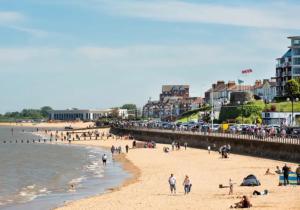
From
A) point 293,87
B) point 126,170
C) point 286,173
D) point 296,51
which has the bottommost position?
point 126,170

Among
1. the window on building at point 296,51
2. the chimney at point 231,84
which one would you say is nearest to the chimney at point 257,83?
the chimney at point 231,84

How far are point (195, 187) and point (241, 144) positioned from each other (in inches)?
1030

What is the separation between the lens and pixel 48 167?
63875mm

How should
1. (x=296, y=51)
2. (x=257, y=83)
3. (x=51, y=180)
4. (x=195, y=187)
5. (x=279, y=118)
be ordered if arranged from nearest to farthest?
1. (x=195, y=187)
2. (x=51, y=180)
3. (x=279, y=118)
4. (x=296, y=51)
5. (x=257, y=83)

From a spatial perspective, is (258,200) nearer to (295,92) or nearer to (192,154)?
(192,154)

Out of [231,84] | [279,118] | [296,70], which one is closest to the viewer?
[279,118]

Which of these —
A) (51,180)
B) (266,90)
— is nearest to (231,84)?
(266,90)

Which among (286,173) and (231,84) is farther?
(231,84)

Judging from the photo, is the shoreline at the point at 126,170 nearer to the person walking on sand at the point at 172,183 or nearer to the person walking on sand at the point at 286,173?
the person walking on sand at the point at 172,183

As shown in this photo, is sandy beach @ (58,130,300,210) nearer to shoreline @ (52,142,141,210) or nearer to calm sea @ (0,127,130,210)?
shoreline @ (52,142,141,210)

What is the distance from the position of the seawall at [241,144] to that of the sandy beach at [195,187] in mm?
1205

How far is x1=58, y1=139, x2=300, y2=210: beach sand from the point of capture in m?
30.7

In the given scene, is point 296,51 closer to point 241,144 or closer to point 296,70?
point 296,70

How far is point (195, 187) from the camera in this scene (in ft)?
128
